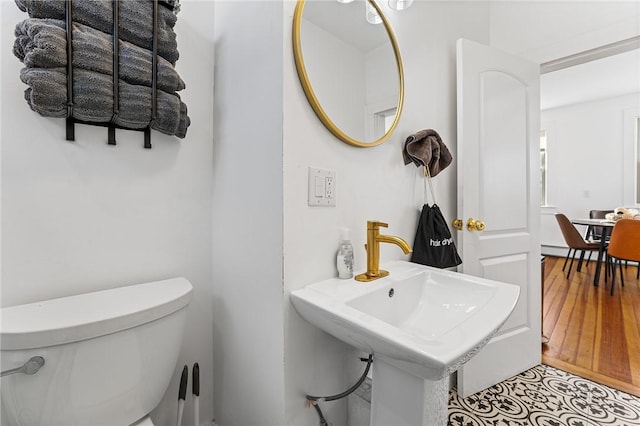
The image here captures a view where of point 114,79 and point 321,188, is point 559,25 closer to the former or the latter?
point 321,188

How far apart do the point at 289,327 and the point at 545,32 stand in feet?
9.15

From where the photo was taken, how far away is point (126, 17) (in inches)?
36.4

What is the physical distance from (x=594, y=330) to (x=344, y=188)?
8.56 ft

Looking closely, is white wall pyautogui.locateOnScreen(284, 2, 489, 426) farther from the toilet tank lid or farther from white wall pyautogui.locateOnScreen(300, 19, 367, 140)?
the toilet tank lid

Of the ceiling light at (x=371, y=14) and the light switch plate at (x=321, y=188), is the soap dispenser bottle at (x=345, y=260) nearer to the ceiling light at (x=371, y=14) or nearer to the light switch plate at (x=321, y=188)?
the light switch plate at (x=321, y=188)

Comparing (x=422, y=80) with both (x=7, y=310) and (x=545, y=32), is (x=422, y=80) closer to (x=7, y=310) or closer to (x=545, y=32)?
(x=545, y=32)

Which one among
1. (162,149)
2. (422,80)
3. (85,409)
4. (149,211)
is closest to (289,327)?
(85,409)

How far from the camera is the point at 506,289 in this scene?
93 centimetres

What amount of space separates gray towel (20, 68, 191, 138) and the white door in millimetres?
1383

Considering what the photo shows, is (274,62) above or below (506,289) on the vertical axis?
above

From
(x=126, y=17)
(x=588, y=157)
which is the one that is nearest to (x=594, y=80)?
(x=588, y=157)

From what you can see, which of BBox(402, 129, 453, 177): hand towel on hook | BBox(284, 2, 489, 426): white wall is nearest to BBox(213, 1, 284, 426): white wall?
BBox(284, 2, 489, 426): white wall

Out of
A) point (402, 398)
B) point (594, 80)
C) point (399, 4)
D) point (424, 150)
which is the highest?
point (594, 80)

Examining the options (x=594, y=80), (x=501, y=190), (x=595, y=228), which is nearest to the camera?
(x=501, y=190)
